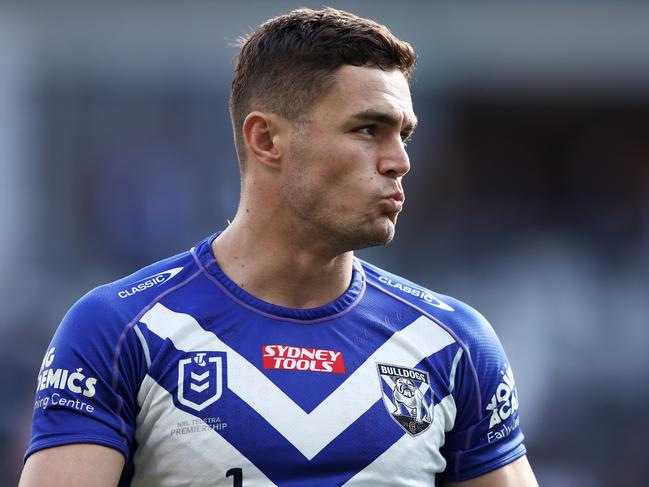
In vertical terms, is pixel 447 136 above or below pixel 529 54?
below

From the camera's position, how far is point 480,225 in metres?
10.4

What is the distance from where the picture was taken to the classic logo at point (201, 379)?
10.6 ft

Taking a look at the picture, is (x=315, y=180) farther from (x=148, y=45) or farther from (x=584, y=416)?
(x=148, y=45)

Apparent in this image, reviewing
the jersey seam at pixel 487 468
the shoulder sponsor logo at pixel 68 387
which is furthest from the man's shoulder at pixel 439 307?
the shoulder sponsor logo at pixel 68 387

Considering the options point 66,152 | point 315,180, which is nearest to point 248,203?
point 315,180

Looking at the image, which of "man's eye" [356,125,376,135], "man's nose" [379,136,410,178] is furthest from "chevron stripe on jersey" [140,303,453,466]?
"man's eye" [356,125,376,135]

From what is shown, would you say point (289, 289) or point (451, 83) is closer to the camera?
point (289, 289)

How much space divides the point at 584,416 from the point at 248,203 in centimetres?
634

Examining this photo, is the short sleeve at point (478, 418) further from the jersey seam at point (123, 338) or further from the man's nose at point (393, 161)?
the jersey seam at point (123, 338)

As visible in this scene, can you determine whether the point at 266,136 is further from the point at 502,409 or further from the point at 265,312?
the point at 502,409

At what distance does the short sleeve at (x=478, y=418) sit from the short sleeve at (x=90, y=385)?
3.19ft

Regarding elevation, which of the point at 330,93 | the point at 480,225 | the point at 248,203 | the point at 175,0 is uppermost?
the point at 175,0

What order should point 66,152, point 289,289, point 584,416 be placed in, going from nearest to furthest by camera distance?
1. point 289,289
2. point 584,416
3. point 66,152

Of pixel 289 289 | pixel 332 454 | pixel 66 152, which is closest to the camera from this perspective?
pixel 332 454
